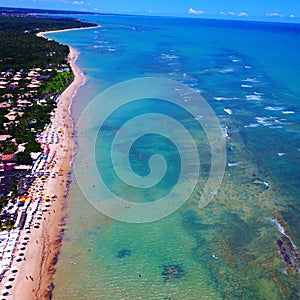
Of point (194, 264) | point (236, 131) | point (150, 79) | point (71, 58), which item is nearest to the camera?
point (194, 264)

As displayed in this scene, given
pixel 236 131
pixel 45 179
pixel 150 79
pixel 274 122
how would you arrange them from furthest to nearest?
pixel 150 79 < pixel 274 122 < pixel 236 131 < pixel 45 179

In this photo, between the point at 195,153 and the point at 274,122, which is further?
the point at 274,122

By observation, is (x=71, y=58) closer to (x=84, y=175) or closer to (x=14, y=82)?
(x=14, y=82)

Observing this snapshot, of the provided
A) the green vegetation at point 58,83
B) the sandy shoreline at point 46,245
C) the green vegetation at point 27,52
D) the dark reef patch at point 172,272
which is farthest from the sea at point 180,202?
the green vegetation at point 27,52

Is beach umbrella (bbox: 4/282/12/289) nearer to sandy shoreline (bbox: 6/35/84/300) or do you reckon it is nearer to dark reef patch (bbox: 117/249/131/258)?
sandy shoreline (bbox: 6/35/84/300)

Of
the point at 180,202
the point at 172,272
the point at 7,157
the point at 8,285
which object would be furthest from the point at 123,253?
the point at 7,157

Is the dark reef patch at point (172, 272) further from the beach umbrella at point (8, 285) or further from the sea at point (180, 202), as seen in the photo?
the beach umbrella at point (8, 285)

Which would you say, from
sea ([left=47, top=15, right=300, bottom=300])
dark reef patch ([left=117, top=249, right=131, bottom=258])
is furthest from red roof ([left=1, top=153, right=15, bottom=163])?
dark reef patch ([left=117, top=249, right=131, bottom=258])

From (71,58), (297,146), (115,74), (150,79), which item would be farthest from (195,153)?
(71,58)
